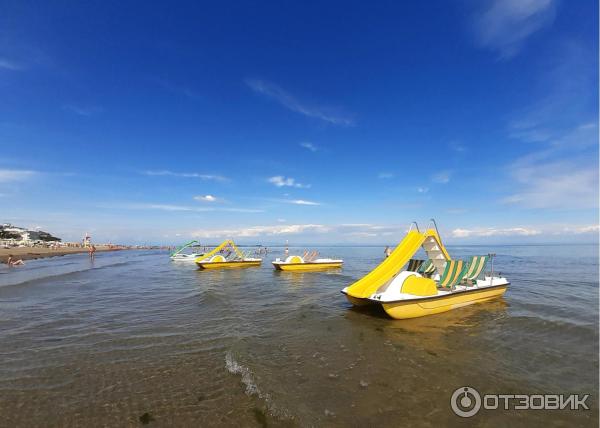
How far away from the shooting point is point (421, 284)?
39.4 ft

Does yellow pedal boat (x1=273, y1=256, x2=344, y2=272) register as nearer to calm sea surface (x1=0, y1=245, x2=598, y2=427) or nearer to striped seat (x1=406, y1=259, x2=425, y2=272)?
calm sea surface (x1=0, y1=245, x2=598, y2=427)

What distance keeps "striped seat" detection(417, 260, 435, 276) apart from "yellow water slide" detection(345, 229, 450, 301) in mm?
1424

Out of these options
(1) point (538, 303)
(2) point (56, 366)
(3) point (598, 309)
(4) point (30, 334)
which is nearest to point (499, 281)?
(1) point (538, 303)

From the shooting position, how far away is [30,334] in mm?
10453

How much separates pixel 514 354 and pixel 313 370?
665 cm

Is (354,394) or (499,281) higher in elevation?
(499,281)

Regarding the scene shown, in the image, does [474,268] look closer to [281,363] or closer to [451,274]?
[451,274]

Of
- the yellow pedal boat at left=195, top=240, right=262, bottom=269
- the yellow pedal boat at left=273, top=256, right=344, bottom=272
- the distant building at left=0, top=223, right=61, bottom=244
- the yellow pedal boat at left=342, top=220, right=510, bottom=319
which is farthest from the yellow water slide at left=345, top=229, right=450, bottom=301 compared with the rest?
the distant building at left=0, top=223, right=61, bottom=244

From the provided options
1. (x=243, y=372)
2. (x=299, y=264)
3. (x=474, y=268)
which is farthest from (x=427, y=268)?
(x=299, y=264)

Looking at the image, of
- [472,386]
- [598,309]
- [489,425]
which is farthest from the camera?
[598,309]

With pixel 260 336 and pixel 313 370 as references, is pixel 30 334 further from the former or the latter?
Answer: pixel 313 370

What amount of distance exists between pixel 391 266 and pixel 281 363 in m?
7.06

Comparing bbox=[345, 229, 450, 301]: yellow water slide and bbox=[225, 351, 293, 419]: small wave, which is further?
bbox=[345, 229, 450, 301]: yellow water slide

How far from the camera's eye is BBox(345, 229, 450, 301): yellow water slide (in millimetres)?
12328
